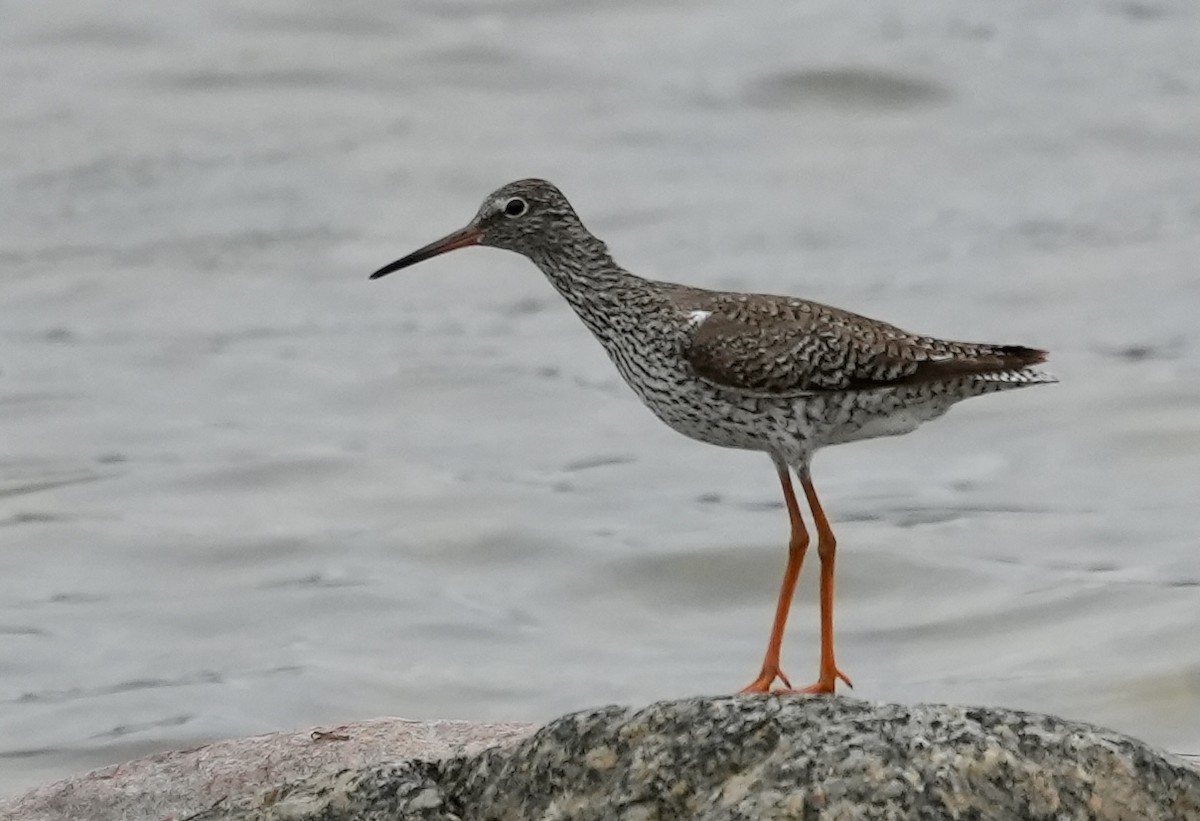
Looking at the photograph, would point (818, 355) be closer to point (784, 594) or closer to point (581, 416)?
point (784, 594)

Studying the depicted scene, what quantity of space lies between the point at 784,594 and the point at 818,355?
108cm

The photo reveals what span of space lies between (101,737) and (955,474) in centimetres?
913

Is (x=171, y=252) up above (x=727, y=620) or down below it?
above

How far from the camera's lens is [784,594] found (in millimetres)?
10617

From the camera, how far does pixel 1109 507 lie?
2161cm

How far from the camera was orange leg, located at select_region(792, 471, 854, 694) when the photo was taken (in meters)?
10.2

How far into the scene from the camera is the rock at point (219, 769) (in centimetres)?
902

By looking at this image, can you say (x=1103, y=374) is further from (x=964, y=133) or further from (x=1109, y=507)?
(x=964, y=133)

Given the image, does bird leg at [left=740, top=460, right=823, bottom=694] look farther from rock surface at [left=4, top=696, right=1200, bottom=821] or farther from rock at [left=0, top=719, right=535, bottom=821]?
rock surface at [left=4, top=696, right=1200, bottom=821]

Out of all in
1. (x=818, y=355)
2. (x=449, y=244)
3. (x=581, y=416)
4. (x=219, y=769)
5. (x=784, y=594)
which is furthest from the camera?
(x=581, y=416)

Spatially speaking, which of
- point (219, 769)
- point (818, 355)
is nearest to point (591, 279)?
point (818, 355)

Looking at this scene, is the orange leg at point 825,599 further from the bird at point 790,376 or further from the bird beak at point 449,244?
the bird beak at point 449,244

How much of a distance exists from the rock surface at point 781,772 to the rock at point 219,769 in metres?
1.88

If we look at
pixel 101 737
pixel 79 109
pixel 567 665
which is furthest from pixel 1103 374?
pixel 79 109
